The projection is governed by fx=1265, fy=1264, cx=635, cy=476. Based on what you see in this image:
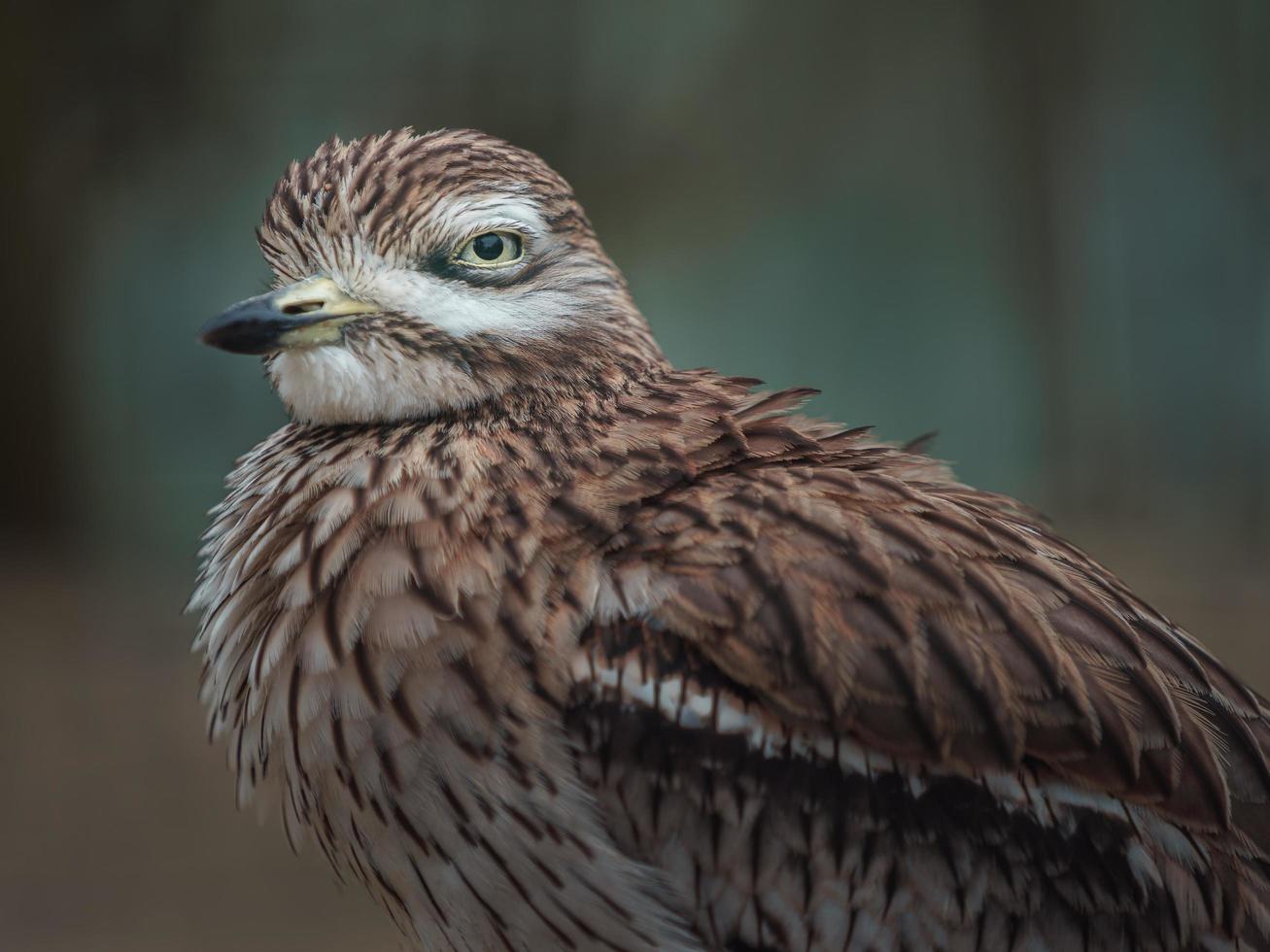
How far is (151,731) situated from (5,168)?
14.5 ft

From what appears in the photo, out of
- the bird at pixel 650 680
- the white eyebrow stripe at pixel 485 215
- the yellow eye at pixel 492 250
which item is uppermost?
the white eyebrow stripe at pixel 485 215

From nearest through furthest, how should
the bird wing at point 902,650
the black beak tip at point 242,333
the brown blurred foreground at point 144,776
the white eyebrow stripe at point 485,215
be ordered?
the bird wing at point 902,650 → the black beak tip at point 242,333 → the white eyebrow stripe at point 485,215 → the brown blurred foreground at point 144,776

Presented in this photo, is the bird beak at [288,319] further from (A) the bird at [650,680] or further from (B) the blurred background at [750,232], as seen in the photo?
(B) the blurred background at [750,232]

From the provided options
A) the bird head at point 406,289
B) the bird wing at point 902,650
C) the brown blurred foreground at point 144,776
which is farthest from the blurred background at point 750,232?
the bird wing at point 902,650

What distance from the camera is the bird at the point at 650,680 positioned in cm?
191

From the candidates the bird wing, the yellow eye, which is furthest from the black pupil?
the bird wing

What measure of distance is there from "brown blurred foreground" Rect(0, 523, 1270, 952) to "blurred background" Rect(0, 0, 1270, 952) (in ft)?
0.16

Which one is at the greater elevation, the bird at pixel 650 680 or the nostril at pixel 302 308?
the nostril at pixel 302 308

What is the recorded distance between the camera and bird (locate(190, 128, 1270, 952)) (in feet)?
6.27

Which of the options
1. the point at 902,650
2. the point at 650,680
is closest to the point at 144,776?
the point at 650,680

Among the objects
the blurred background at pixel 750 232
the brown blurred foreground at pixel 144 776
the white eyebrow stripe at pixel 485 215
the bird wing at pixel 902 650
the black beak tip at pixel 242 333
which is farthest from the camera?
the blurred background at pixel 750 232

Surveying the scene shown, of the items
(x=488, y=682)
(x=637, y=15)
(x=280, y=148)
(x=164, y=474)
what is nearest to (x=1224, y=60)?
(x=637, y=15)

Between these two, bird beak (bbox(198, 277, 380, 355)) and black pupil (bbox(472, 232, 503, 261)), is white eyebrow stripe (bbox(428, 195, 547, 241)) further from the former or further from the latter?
bird beak (bbox(198, 277, 380, 355))

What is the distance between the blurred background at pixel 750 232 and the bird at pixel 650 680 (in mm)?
5860
